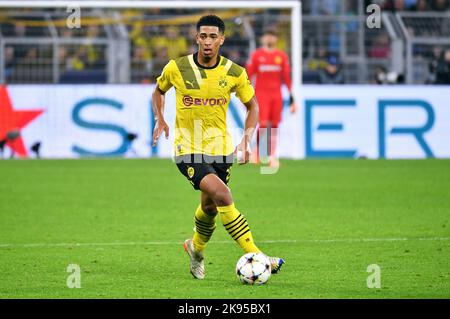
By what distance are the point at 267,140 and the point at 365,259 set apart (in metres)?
11.0

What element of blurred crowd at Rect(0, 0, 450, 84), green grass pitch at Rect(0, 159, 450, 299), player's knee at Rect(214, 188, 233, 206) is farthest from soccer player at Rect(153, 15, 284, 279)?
blurred crowd at Rect(0, 0, 450, 84)

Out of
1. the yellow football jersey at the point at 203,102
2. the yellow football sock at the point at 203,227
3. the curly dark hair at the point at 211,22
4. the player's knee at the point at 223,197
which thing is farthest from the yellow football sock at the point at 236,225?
the curly dark hair at the point at 211,22

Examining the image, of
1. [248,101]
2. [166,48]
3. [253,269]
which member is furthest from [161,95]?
[166,48]

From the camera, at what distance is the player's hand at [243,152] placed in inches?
347

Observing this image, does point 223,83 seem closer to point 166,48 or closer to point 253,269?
point 253,269

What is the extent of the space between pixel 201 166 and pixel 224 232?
3450 mm

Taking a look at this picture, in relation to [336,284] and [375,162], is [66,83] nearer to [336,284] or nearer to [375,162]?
[375,162]

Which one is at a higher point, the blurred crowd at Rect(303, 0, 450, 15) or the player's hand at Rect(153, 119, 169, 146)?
the blurred crowd at Rect(303, 0, 450, 15)

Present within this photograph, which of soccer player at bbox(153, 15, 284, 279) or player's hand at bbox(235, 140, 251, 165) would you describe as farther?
soccer player at bbox(153, 15, 284, 279)

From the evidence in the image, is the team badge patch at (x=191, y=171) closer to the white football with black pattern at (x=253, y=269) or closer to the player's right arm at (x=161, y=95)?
the player's right arm at (x=161, y=95)

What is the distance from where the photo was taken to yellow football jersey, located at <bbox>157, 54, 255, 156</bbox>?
359 inches

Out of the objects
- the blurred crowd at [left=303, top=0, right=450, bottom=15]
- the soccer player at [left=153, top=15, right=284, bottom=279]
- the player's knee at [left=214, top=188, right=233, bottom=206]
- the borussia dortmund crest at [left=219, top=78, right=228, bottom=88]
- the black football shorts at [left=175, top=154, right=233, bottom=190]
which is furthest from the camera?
the blurred crowd at [left=303, top=0, right=450, bottom=15]

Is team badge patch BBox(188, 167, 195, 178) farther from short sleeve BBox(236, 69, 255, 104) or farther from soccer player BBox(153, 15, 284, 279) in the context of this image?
short sleeve BBox(236, 69, 255, 104)

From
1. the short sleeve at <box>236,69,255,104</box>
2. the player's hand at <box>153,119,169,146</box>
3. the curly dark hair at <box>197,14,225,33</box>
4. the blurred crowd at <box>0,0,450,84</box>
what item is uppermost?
the blurred crowd at <box>0,0,450,84</box>
